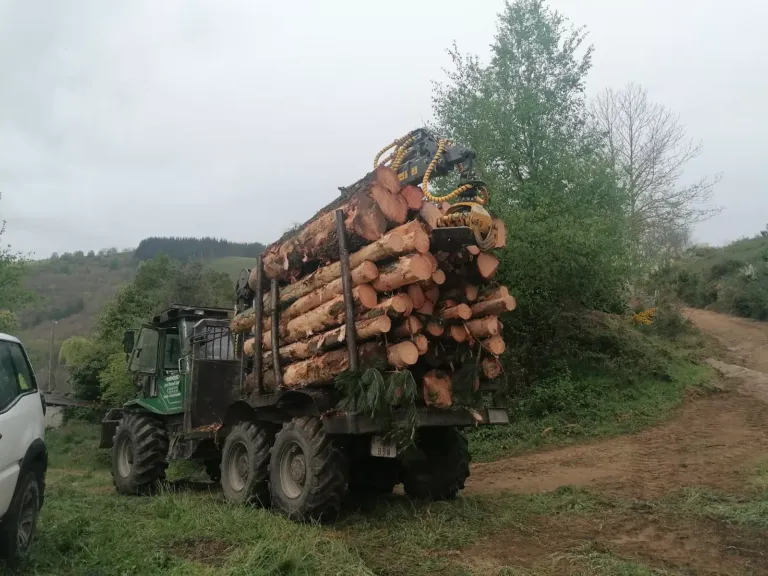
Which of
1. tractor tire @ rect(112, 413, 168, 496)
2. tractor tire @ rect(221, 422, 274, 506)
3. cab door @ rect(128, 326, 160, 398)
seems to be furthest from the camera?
cab door @ rect(128, 326, 160, 398)

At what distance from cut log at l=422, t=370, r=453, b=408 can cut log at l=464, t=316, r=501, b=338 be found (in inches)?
24.7

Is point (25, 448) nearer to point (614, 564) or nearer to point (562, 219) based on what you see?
point (614, 564)

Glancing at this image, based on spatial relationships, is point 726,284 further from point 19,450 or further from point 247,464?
point 19,450

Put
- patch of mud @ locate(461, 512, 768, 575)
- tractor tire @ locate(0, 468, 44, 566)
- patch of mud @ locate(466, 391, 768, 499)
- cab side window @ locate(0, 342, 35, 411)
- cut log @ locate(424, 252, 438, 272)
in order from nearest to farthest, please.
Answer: tractor tire @ locate(0, 468, 44, 566)
patch of mud @ locate(461, 512, 768, 575)
cab side window @ locate(0, 342, 35, 411)
cut log @ locate(424, 252, 438, 272)
patch of mud @ locate(466, 391, 768, 499)

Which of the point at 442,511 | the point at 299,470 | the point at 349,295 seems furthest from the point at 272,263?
the point at 442,511

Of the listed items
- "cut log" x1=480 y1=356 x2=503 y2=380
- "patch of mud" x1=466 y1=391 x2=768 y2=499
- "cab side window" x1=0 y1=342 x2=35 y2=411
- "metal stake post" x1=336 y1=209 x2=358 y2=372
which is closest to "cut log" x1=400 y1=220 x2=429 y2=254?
"metal stake post" x1=336 y1=209 x2=358 y2=372

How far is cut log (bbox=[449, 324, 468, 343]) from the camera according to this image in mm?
6941

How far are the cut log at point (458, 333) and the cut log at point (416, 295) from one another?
0.51m

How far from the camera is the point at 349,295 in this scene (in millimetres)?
6609

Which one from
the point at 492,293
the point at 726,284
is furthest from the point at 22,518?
the point at 726,284

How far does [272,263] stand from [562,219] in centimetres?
781

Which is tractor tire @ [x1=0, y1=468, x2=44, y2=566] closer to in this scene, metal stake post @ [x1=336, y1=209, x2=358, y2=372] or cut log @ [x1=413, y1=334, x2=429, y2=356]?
metal stake post @ [x1=336, y1=209, x2=358, y2=372]

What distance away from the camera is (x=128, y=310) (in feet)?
83.8

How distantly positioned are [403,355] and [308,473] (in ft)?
5.22
